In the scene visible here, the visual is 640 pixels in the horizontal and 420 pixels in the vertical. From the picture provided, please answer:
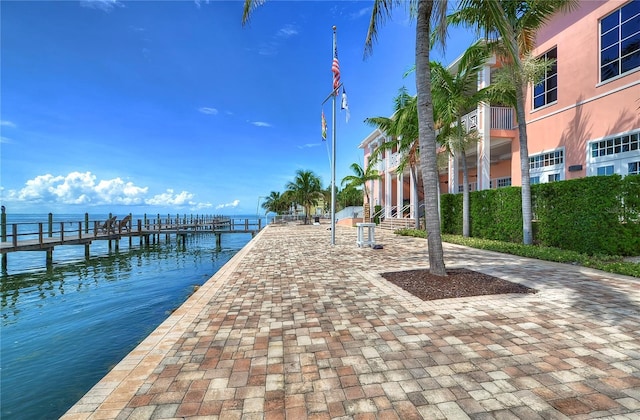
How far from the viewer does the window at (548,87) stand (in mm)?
12574

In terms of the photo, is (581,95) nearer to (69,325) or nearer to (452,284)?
(452,284)

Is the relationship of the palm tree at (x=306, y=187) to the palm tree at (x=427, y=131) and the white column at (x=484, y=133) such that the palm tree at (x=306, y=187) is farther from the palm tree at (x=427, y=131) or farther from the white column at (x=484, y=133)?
the palm tree at (x=427, y=131)

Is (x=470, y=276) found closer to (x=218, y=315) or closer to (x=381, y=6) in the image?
(x=218, y=315)

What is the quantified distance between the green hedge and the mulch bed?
4.86 meters

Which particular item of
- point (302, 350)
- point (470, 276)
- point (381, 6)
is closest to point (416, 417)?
point (302, 350)

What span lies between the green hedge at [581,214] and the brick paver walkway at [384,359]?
379 centimetres

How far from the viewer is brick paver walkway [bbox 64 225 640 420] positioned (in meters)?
2.40

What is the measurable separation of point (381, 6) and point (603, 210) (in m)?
8.18

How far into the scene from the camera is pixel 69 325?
6.88m

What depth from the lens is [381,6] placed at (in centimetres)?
717

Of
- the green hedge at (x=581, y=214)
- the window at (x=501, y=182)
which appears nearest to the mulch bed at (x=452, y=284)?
the green hedge at (x=581, y=214)

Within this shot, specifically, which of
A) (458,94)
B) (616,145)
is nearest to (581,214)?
(616,145)

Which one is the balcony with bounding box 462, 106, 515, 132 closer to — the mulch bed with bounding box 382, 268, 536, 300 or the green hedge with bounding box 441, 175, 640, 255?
the green hedge with bounding box 441, 175, 640, 255

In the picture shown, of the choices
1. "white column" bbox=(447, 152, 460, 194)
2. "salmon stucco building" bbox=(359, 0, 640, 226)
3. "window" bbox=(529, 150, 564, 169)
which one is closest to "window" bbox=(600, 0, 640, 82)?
"salmon stucco building" bbox=(359, 0, 640, 226)
